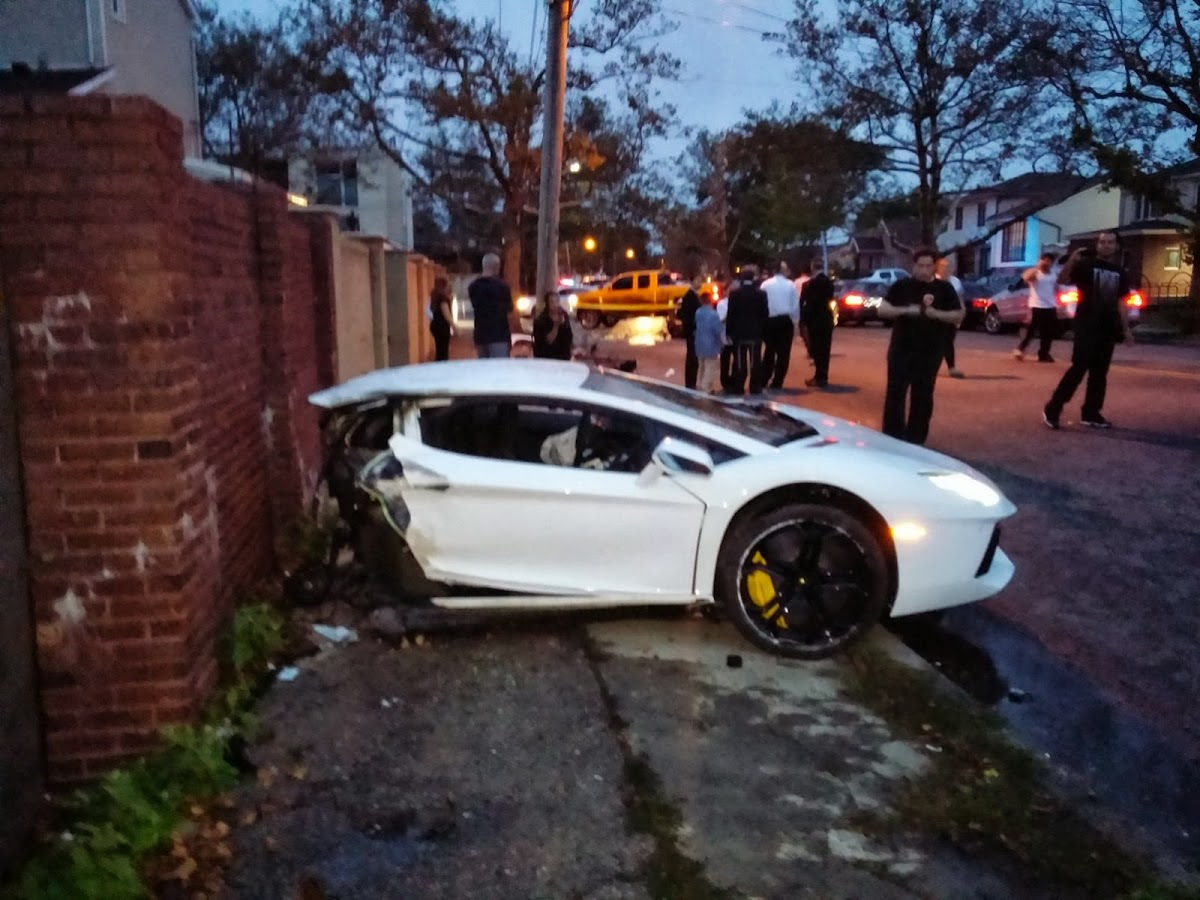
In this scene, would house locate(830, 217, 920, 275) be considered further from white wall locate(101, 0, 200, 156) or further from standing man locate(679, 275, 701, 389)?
standing man locate(679, 275, 701, 389)

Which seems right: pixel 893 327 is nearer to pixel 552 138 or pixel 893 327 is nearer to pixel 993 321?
pixel 552 138

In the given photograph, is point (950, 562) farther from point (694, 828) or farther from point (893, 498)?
point (694, 828)

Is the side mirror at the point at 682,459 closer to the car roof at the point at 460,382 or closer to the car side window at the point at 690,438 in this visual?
the car side window at the point at 690,438

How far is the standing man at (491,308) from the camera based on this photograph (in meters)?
12.4

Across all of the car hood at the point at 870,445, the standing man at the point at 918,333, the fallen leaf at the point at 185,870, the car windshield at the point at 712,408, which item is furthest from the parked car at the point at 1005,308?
the fallen leaf at the point at 185,870

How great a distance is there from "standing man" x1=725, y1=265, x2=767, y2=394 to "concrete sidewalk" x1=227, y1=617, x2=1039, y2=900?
8.35 meters

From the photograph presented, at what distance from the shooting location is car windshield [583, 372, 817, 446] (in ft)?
18.4

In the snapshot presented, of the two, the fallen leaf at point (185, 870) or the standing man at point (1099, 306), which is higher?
the standing man at point (1099, 306)

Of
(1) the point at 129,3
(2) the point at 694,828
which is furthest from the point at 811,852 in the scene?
(1) the point at 129,3

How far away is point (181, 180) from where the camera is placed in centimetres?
445

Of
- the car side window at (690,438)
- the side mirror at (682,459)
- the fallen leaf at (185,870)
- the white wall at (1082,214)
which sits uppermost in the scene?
→ the white wall at (1082,214)

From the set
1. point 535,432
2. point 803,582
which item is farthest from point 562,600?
point 803,582

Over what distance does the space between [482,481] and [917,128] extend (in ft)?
114

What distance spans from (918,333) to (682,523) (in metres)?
4.79
